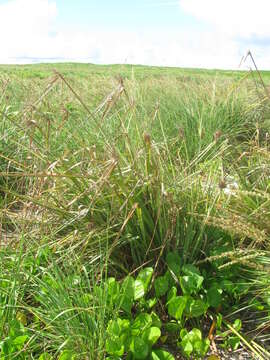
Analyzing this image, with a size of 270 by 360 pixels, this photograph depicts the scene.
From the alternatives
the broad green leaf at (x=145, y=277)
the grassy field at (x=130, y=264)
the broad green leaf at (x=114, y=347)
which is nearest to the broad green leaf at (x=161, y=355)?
the grassy field at (x=130, y=264)

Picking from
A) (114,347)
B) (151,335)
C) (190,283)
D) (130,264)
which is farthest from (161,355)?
(130,264)

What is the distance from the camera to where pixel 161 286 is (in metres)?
1.48

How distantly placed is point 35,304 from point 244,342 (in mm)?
761

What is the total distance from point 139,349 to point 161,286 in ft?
0.96

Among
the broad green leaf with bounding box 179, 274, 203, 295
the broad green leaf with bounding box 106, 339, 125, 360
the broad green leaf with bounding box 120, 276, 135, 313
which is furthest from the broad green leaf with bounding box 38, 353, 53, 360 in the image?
the broad green leaf with bounding box 179, 274, 203, 295

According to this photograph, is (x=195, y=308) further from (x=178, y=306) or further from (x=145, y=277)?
(x=145, y=277)

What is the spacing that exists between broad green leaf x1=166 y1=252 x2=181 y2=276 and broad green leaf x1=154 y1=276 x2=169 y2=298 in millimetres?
48

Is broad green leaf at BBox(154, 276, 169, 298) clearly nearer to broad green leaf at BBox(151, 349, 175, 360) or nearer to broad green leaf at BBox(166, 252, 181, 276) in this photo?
broad green leaf at BBox(166, 252, 181, 276)

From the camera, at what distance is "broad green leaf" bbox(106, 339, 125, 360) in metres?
1.16

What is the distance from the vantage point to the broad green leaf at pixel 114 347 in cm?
116

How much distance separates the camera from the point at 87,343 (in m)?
1.20

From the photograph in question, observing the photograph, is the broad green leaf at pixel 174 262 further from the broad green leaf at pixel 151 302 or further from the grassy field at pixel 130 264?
the broad green leaf at pixel 151 302

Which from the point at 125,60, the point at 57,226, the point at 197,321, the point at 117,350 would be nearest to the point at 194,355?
the point at 197,321

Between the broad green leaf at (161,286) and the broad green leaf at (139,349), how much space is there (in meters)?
0.26
